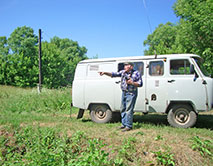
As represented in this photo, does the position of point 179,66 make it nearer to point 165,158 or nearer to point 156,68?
point 156,68

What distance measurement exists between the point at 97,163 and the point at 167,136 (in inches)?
88.9

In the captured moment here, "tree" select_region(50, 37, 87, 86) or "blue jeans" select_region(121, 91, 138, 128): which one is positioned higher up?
"tree" select_region(50, 37, 87, 86)

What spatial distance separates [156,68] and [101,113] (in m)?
2.63

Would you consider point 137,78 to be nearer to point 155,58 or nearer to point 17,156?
point 155,58

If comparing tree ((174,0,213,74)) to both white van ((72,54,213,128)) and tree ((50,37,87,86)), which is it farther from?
tree ((50,37,87,86))

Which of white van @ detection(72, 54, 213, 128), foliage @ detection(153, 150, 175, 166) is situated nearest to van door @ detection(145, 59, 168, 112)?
white van @ detection(72, 54, 213, 128)

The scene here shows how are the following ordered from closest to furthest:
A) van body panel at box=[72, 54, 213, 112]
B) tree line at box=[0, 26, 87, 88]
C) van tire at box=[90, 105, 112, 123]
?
van body panel at box=[72, 54, 213, 112] → van tire at box=[90, 105, 112, 123] → tree line at box=[0, 26, 87, 88]

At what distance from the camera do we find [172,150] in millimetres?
4410

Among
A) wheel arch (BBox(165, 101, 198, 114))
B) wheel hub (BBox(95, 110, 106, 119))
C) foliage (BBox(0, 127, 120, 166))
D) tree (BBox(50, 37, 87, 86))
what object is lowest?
foliage (BBox(0, 127, 120, 166))

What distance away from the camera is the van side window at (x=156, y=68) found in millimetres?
6379

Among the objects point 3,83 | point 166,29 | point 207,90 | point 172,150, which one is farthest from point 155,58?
point 166,29

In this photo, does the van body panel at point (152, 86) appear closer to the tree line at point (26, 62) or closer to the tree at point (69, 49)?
the tree line at point (26, 62)

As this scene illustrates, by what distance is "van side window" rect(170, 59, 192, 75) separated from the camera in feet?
20.1

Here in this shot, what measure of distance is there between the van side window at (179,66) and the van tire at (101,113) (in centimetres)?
268
